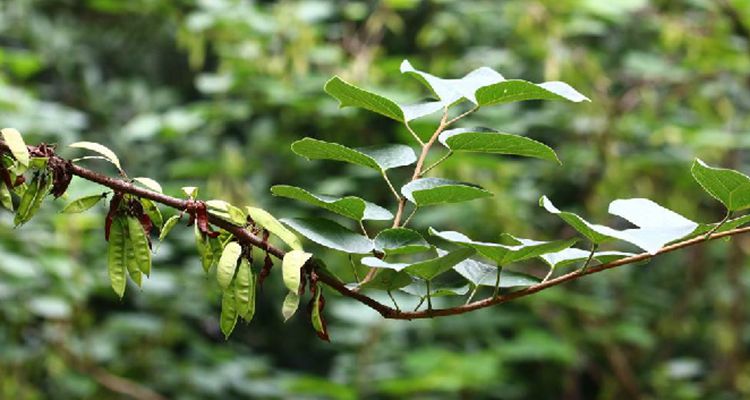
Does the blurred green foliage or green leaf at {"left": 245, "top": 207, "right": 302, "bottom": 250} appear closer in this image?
green leaf at {"left": 245, "top": 207, "right": 302, "bottom": 250}

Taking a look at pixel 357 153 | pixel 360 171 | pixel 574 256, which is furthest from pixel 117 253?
pixel 360 171

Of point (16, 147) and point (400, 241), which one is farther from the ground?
point (16, 147)

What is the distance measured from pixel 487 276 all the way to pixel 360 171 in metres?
1.52

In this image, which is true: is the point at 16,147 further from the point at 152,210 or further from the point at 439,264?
the point at 439,264

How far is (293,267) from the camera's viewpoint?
445 mm

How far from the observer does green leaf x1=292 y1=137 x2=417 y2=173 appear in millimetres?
491

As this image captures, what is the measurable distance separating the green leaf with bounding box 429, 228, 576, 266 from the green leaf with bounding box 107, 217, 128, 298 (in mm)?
165

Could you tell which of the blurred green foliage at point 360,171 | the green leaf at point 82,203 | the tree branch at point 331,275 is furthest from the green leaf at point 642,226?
the blurred green foliage at point 360,171

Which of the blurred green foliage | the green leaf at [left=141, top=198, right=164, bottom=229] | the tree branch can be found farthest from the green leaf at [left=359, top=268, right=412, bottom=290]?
the blurred green foliage

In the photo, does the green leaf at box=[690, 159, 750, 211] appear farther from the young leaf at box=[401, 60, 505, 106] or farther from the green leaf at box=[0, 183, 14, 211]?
the green leaf at box=[0, 183, 14, 211]

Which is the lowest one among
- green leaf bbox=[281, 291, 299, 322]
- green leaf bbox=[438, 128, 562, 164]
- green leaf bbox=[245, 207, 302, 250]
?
green leaf bbox=[281, 291, 299, 322]

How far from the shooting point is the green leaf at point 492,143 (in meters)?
0.49

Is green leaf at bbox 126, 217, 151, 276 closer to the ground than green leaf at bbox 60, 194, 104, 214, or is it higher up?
closer to the ground

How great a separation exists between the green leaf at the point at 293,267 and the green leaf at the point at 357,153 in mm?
61
